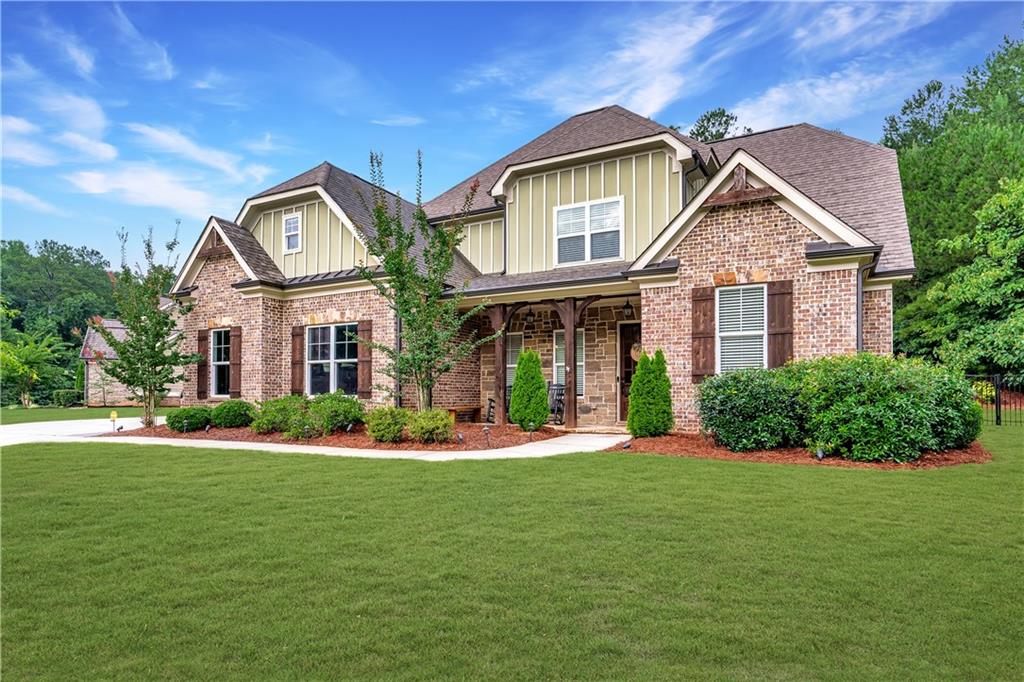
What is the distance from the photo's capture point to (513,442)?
11648mm

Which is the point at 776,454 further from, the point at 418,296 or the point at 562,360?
the point at 418,296

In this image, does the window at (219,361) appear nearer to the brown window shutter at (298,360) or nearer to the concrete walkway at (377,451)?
the brown window shutter at (298,360)

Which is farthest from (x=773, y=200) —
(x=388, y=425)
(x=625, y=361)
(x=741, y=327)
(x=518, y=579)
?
(x=518, y=579)

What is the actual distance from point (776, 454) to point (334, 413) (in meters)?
8.84

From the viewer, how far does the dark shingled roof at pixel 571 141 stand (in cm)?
1448

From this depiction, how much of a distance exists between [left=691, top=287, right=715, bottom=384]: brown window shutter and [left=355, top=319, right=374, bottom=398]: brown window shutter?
318 inches

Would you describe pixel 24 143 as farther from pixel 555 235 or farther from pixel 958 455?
pixel 958 455

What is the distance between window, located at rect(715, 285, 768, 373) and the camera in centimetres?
1148

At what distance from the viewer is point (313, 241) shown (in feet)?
56.0

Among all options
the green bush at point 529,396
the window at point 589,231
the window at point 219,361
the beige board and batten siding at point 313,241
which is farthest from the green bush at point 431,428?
the window at point 219,361

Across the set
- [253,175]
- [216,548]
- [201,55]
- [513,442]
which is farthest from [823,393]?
[253,175]

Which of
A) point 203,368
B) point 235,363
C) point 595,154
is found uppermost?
point 595,154

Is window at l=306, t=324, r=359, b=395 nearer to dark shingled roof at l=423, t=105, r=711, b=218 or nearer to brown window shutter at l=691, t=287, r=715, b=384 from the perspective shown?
dark shingled roof at l=423, t=105, r=711, b=218

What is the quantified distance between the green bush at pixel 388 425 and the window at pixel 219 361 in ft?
25.8
